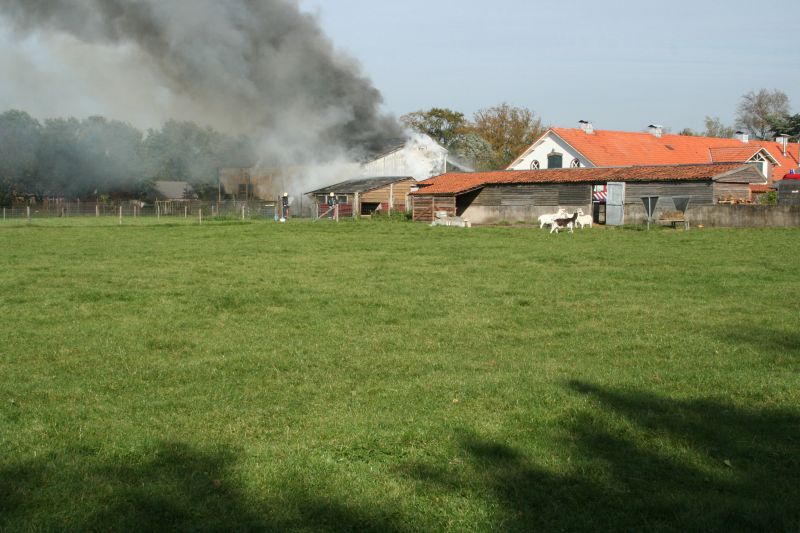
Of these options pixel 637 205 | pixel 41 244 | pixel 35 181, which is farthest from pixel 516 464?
pixel 35 181

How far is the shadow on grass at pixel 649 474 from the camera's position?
4.14m

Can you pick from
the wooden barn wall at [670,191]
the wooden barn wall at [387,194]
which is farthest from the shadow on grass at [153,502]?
the wooden barn wall at [387,194]

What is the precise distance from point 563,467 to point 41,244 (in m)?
24.7

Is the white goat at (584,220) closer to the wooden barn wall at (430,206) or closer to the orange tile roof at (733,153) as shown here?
the wooden barn wall at (430,206)

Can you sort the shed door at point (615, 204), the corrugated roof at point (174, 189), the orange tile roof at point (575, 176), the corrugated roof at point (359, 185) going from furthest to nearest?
the corrugated roof at point (174, 189) → the corrugated roof at point (359, 185) → the orange tile roof at point (575, 176) → the shed door at point (615, 204)

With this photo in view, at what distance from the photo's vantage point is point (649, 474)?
4.75 meters

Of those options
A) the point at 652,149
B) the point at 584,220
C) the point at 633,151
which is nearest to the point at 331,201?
the point at 633,151

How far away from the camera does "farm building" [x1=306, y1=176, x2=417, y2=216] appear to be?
5619 cm

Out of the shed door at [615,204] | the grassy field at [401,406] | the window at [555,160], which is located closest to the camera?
the grassy field at [401,406]

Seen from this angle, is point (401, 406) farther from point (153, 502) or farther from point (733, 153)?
point (733, 153)

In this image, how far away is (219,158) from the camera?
78812 mm

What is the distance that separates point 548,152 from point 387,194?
13.9 m

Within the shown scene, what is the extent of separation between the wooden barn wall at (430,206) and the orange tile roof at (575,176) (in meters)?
0.39

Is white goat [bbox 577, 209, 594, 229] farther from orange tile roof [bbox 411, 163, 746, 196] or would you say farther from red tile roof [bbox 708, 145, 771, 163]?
red tile roof [bbox 708, 145, 771, 163]
